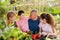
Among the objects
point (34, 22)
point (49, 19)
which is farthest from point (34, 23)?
point (49, 19)

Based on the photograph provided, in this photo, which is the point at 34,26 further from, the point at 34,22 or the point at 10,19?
the point at 10,19

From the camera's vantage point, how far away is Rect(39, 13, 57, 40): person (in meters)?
1.77

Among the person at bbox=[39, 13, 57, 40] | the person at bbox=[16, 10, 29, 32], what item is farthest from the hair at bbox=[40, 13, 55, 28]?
the person at bbox=[16, 10, 29, 32]

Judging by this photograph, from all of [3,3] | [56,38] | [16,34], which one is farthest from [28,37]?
[3,3]

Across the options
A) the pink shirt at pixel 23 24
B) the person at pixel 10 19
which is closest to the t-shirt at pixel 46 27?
the pink shirt at pixel 23 24

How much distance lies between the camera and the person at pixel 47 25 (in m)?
1.77

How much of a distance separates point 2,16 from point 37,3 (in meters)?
0.29

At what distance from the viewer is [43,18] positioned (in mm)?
1783

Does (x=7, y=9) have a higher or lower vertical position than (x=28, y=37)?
higher

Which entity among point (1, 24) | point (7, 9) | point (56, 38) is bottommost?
point (56, 38)

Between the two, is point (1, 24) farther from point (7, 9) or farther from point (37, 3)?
point (37, 3)

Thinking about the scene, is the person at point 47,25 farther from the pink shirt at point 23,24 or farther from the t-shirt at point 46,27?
the pink shirt at point 23,24

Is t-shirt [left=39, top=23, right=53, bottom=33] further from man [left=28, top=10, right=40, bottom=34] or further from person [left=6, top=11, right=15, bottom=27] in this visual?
person [left=6, top=11, right=15, bottom=27]

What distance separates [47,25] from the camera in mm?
1779
